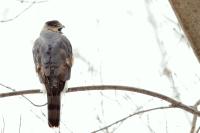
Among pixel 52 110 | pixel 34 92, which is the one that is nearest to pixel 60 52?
pixel 52 110

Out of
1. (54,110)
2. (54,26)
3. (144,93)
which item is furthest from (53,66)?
(144,93)

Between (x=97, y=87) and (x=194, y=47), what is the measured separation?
1.16 metres

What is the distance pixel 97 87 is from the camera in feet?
10.8

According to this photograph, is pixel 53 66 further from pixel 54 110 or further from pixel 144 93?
pixel 144 93

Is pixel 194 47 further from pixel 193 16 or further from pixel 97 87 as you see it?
pixel 97 87

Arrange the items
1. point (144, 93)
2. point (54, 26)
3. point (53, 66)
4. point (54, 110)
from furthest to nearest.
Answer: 1. point (54, 26)
2. point (53, 66)
3. point (54, 110)
4. point (144, 93)

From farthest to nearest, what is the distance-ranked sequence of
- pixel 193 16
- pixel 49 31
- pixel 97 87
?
1. pixel 49 31
2. pixel 97 87
3. pixel 193 16

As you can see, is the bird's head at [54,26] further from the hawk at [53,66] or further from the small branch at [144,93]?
the small branch at [144,93]

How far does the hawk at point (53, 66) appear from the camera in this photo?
4.26 meters

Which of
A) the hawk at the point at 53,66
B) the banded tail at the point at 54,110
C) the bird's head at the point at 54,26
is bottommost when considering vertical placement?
the banded tail at the point at 54,110

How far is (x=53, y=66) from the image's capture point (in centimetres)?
458

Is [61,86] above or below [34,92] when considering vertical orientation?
below

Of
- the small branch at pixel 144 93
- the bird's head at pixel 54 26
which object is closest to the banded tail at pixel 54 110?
the small branch at pixel 144 93

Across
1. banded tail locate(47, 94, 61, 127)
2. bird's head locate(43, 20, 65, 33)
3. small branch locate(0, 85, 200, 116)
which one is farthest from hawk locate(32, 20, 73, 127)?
small branch locate(0, 85, 200, 116)
